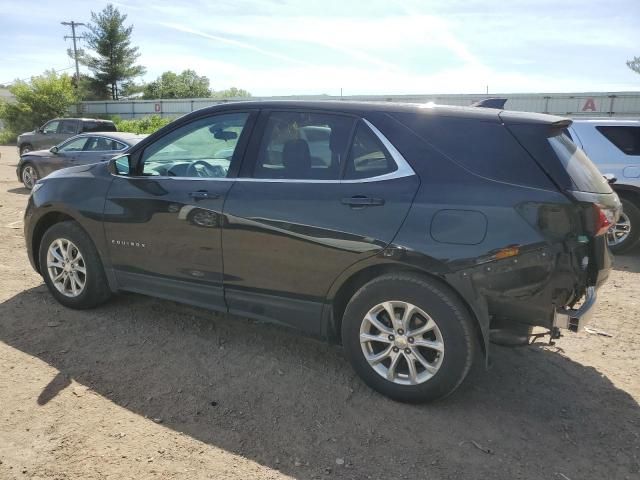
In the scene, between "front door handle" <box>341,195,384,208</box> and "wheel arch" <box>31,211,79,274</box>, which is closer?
"front door handle" <box>341,195,384,208</box>

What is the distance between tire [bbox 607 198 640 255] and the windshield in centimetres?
454

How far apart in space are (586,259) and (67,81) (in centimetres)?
4393

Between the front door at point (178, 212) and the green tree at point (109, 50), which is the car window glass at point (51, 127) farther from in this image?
the green tree at point (109, 50)

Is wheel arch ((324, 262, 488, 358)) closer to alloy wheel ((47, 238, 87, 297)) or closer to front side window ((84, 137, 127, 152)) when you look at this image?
alloy wheel ((47, 238, 87, 297))

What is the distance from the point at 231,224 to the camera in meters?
3.56

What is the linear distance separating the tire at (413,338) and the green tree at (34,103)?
41.4 meters

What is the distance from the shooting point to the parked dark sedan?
36.1 feet

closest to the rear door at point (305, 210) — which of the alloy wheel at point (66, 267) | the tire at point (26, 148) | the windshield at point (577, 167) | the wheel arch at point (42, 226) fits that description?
the windshield at point (577, 167)

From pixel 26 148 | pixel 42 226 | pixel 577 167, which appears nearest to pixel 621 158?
pixel 577 167

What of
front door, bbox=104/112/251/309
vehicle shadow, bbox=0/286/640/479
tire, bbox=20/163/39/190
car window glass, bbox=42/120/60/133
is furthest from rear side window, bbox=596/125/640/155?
car window glass, bbox=42/120/60/133

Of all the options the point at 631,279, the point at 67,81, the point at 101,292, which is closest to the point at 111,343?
the point at 101,292

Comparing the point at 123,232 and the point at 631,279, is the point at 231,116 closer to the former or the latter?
the point at 123,232

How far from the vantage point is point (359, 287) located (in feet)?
11.0

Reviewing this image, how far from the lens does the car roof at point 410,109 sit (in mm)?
3113
